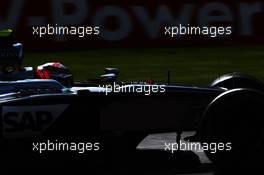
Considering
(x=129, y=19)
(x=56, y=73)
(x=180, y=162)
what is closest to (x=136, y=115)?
(x=180, y=162)

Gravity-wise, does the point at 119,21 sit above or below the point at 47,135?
above

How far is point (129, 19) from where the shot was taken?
67.8 ft

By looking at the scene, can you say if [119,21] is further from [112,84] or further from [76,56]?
[112,84]

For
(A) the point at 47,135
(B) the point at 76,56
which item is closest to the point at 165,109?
(A) the point at 47,135

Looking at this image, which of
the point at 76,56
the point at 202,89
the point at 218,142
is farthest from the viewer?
the point at 76,56

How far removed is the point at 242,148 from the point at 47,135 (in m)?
1.79

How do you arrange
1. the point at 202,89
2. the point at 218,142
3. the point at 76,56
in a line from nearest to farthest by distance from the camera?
the point at 218,142 → the point at 202,89 → the point at 76,56

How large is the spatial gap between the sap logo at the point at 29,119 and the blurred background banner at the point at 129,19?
1276 cm

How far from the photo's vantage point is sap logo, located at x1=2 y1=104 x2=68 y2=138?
761 centimetres

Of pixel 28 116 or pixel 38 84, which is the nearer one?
pixel 28 116

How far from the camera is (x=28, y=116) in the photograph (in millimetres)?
7613

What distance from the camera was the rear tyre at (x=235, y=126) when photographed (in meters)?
7.50

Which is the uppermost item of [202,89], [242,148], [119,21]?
[119,21]

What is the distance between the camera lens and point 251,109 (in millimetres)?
7523
